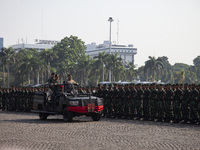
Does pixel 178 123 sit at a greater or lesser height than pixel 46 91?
lesser

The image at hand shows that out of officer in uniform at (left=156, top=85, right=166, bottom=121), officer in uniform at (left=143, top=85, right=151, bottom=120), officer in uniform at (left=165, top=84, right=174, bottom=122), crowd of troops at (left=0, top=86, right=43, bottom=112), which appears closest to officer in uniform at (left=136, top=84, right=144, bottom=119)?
officer in uniform at (left=143, top=85, right=151, bottom=120)

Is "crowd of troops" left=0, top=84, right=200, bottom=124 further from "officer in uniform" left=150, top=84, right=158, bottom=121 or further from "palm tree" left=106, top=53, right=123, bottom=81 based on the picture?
"palm tree" left=106, top=53, right=123, bottom=81

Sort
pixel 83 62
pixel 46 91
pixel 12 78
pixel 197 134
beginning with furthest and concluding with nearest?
pixel 12 78 → pixel 83 62 → pixel 46 91 → pixel 197 134

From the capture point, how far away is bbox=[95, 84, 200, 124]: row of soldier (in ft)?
59.1

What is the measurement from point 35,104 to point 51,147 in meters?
10.5

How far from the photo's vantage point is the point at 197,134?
45.8 feet

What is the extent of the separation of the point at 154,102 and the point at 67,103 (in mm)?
4315

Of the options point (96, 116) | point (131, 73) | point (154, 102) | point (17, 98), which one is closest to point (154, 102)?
point (154, 102)

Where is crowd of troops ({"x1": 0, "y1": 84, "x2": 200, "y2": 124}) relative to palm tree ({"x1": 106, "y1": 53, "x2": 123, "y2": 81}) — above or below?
below

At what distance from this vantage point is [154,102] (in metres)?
19.7

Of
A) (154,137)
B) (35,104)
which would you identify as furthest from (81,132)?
(35,104)

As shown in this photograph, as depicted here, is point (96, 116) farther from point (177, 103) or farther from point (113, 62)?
point (113, 62)

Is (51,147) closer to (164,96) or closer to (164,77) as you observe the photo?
(164,96)

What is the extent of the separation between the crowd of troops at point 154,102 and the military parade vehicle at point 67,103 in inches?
90.7
